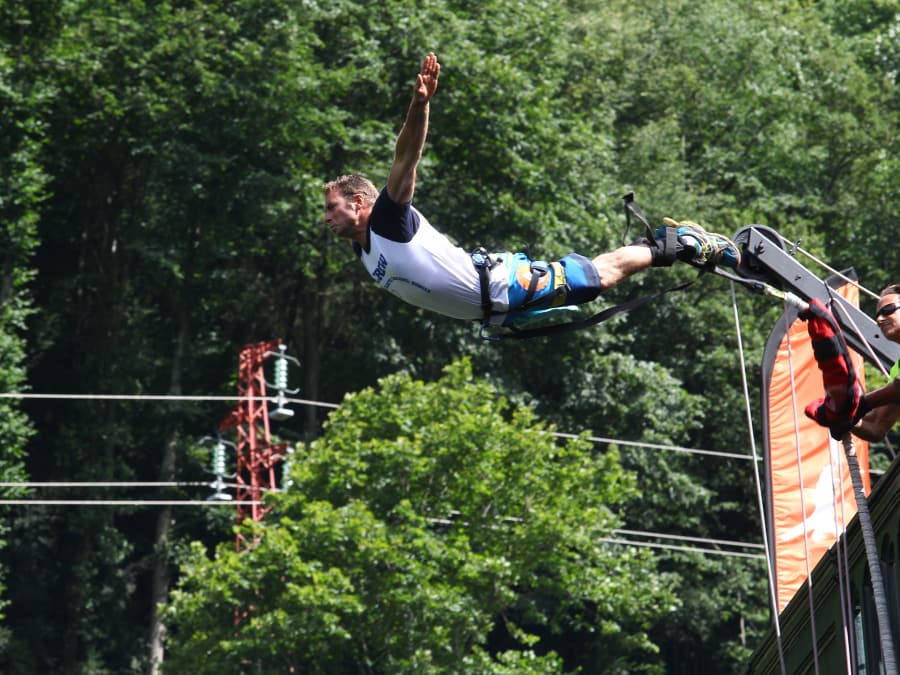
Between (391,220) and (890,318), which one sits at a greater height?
(391,220)

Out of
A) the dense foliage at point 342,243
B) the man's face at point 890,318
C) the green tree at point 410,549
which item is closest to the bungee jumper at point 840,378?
the man's face at point 890,318

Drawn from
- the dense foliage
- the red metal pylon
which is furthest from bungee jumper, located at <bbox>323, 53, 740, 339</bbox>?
the dense foliage

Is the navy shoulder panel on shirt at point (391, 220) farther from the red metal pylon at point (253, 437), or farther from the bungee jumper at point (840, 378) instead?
the red metal pylon at point (253, 437)

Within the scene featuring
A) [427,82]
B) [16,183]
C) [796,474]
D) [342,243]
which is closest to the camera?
[427,82]

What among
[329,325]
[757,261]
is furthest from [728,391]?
[757,261]

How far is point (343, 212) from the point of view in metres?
7.29

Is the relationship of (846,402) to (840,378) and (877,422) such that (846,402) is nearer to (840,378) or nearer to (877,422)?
(840,378)

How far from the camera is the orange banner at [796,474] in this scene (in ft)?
35.8

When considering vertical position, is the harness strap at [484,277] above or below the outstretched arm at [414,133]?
below

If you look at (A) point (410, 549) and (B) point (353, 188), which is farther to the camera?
(A) point (410, 549)

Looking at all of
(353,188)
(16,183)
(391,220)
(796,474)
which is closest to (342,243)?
(16,183)

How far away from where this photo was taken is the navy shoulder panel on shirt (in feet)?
23.1

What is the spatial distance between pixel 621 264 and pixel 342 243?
2535 cm

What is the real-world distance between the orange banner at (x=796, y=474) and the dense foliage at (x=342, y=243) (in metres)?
14.7
